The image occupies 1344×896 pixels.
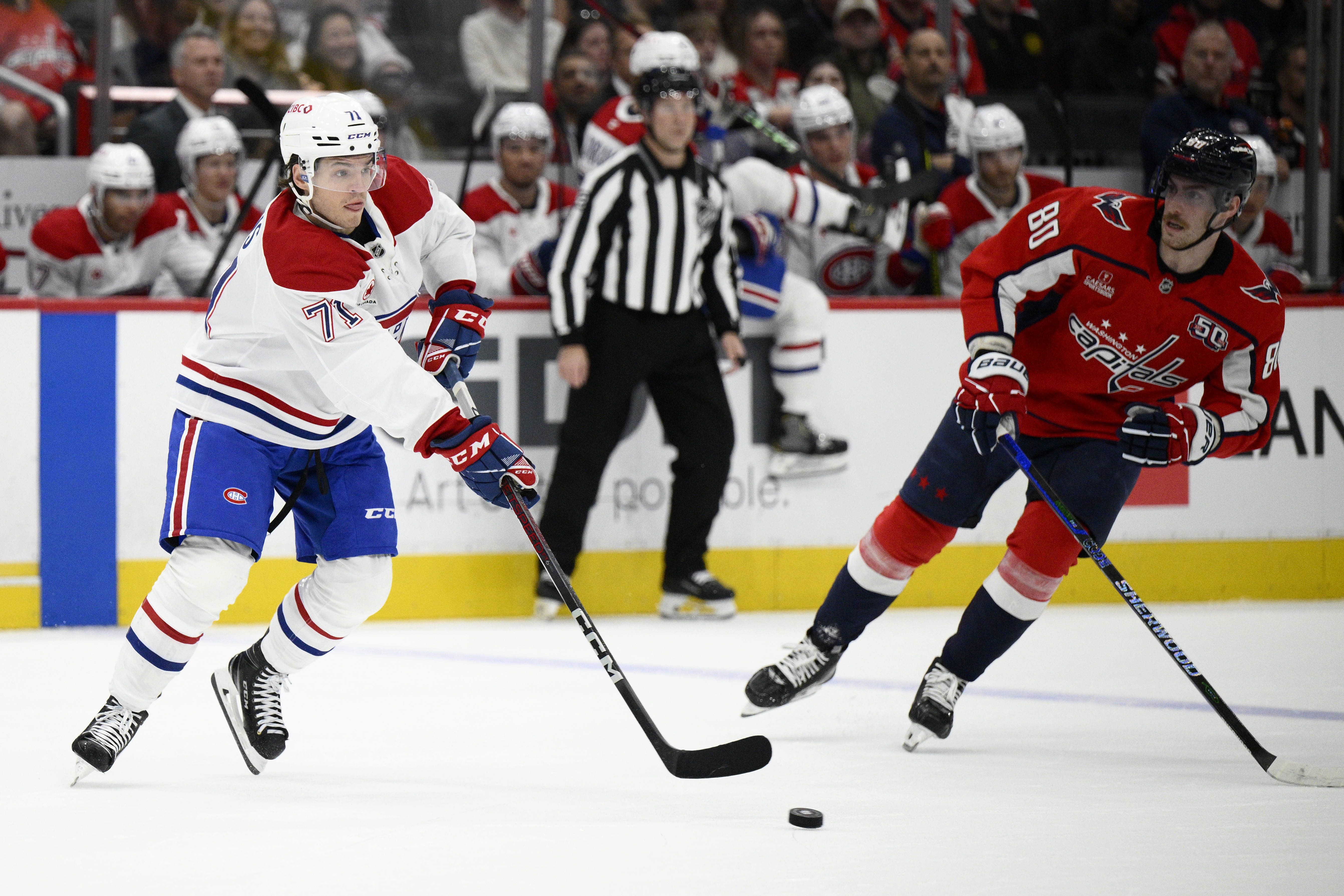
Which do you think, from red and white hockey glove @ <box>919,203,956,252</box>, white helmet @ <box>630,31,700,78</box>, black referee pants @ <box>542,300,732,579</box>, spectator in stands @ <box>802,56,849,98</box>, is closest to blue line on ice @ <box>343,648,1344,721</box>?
black referee pants @ <box>542,300,732,579</box>

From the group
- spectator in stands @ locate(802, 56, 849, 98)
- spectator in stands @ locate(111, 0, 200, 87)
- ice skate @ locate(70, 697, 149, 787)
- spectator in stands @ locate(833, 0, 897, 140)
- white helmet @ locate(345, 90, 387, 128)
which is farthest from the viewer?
spectator in stands @ locate(833, 0, 897, 140)

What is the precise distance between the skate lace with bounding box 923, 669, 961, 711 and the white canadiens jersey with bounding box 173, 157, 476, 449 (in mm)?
1169

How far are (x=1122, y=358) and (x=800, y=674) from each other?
91 cm

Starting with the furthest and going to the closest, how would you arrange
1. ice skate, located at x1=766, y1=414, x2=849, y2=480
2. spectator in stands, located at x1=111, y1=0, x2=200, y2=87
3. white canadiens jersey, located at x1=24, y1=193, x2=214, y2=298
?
1. spectator in stands, located at x1=111, y1=0, x2=200, y2=87
2. white canadiens jersey, located at x1=24, y1=193, x2=214, y2=298
3. ice skate, located at x1=766, y1=414, x2=849, y2=480

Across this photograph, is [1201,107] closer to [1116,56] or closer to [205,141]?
[1116,56]

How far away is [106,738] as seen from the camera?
8.89ft

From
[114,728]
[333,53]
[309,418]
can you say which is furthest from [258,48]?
[114,728]

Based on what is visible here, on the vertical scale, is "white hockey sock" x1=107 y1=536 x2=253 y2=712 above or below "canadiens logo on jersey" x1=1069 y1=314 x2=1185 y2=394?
below

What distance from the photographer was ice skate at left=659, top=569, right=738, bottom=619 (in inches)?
187

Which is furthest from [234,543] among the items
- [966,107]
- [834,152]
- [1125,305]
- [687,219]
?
[966,107]

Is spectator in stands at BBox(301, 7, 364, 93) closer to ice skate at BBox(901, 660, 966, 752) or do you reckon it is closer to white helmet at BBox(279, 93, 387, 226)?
white helmet at BBox(279, 93, 387, 226)

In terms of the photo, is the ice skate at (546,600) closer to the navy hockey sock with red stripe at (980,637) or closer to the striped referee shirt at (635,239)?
the striped referee shirt at (635,239)

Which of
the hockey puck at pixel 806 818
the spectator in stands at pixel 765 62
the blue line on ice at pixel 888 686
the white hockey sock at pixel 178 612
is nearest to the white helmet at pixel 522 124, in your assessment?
the spectator in stands at pixel 765 62

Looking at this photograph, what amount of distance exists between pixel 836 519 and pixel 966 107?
194 centimetres
